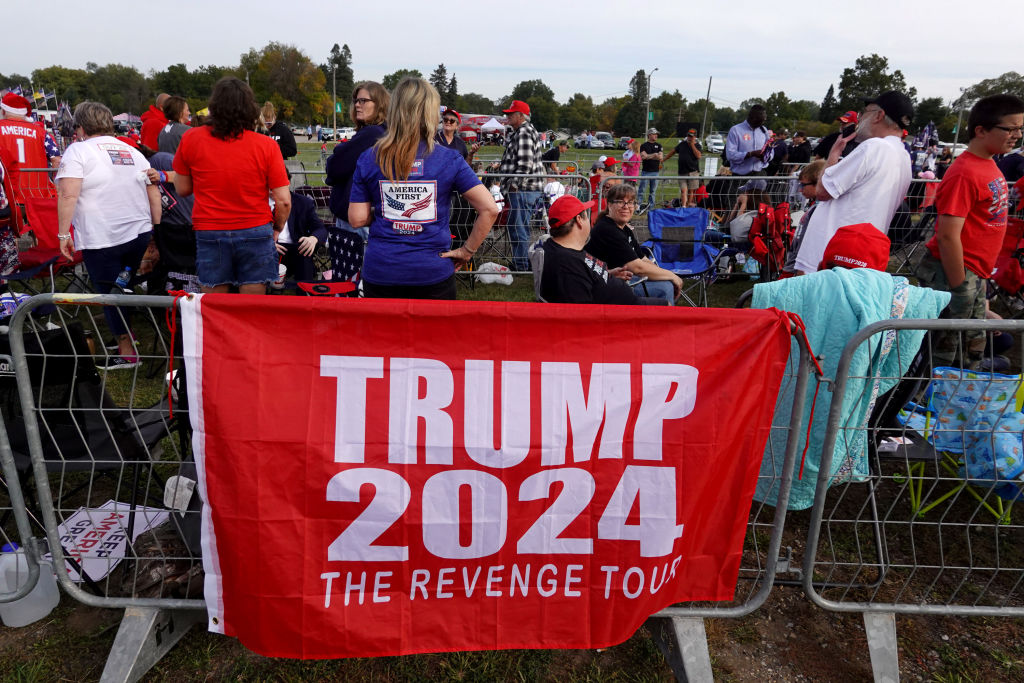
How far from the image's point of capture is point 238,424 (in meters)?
2.41

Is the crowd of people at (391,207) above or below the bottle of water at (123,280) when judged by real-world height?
above

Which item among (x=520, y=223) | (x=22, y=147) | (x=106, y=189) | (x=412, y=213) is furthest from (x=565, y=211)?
(x=22, y=147)

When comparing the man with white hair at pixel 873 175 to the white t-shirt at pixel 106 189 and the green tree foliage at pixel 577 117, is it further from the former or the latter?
the green tree foliage at pixel 577 117

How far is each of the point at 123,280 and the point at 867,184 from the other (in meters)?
5.92

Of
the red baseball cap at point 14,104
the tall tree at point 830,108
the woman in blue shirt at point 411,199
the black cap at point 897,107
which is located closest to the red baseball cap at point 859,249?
the black cap at point 897,107

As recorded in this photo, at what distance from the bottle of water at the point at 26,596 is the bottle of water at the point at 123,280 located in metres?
3.20

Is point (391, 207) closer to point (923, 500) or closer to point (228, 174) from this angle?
point (228, 174)

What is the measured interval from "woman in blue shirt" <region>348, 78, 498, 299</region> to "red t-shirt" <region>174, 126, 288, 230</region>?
4.17ft

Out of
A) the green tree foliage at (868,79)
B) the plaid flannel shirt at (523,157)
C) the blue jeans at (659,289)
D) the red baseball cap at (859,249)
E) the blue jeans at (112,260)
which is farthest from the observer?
the green tree foliage at (868,79)

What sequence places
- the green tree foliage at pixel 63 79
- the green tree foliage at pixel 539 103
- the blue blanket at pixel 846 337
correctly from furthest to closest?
the green tree foliage at pixel 63 79 < the green tree foliage at pixel 539 103 < the blue blanket at pixel 846 337

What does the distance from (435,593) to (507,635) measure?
1.06ft

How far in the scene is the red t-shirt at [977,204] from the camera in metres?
4.21

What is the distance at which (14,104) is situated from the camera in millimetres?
8555

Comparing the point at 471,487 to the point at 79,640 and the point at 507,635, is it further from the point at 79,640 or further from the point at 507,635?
the point at 79,640
